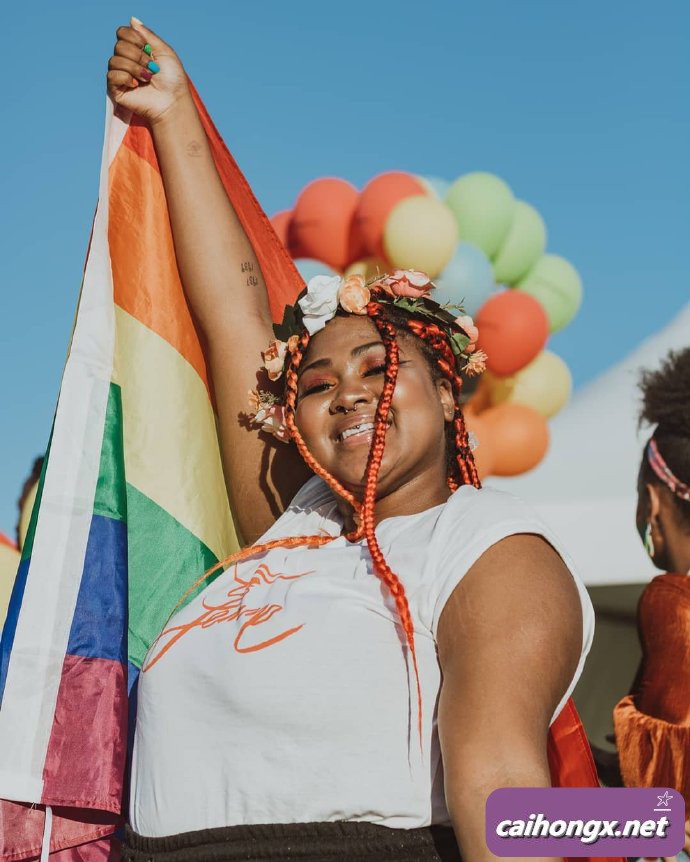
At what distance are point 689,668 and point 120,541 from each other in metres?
2.34

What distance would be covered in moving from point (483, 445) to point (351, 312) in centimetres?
506

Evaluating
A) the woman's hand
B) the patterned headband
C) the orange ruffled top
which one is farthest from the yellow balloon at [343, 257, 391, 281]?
the woman's hand

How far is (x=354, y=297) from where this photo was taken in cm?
221

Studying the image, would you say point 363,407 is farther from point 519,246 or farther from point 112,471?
point 519,246

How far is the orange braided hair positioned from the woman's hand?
815 millimetres

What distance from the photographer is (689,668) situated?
147 inches

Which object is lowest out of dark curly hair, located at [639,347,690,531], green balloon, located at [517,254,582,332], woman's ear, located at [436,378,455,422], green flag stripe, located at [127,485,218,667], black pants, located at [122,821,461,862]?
black pants, located at [122,821,461,862]

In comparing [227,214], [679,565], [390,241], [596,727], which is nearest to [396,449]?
[227,214]

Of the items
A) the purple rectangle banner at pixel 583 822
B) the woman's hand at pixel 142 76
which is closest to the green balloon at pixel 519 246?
the woman's hand at pixel 142 76

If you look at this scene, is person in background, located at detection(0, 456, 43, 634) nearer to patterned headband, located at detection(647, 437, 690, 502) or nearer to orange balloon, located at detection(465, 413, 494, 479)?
patterned headband, located at detection(647, 437, 690, 502)

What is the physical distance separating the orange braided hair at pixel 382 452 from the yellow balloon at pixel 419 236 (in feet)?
14.1

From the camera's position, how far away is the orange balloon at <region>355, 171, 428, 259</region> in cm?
673

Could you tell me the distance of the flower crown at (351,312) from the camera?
2238 mm

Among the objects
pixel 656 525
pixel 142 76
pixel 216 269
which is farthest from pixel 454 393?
pixel 656 525
